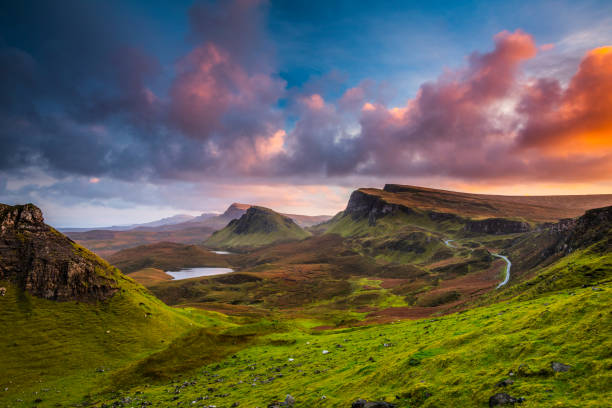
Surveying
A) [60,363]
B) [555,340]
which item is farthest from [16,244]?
[555,340]

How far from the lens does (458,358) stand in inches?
684

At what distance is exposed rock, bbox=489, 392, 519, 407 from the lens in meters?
11.6

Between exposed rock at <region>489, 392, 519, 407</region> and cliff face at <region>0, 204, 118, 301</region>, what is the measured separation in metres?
68.6

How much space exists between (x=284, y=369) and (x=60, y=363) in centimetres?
3745

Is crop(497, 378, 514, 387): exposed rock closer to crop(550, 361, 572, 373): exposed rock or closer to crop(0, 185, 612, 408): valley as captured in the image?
crop(0, 185, 612, 408): valley

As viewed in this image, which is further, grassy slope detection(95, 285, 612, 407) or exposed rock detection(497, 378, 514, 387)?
exposed rock detection(497, 378, 514, 387)

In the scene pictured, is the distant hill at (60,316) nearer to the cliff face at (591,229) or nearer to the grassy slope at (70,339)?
the grassy slope at (70,339)

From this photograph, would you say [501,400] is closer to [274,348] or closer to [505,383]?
[505,383]

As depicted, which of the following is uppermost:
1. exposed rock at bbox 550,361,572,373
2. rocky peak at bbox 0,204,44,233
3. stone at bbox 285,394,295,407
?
rocky peak at bbox 0,204,44,233

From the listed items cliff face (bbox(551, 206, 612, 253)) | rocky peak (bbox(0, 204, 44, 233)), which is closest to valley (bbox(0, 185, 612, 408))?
rocky peak (bbox(0, 204, 44, 233))

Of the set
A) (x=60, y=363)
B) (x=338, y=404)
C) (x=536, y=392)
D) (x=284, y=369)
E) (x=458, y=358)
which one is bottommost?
(x=60, y=363)

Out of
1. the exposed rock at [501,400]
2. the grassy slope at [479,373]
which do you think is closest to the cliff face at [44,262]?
the grassy slope at [479,373]

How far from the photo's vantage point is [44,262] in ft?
185

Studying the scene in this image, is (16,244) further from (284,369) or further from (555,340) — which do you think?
(555,340)
